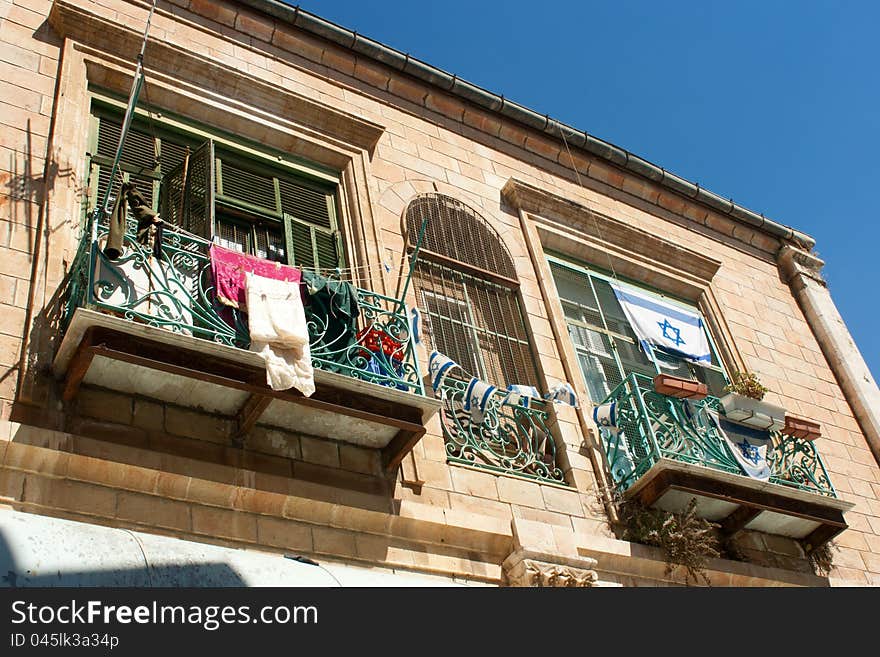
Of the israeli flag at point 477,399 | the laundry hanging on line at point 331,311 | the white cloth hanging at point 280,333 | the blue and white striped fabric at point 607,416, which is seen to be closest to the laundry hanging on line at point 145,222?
the white cloth hanging at point 280,333

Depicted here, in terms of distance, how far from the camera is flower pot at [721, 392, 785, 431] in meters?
11.0

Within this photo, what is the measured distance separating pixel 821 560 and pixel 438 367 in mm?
4866

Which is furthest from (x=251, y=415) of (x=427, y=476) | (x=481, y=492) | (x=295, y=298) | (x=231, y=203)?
(x=231, y=203)

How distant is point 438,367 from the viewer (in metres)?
9.85

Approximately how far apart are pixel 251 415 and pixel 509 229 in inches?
211

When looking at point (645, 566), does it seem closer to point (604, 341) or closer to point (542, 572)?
point (542, 572)

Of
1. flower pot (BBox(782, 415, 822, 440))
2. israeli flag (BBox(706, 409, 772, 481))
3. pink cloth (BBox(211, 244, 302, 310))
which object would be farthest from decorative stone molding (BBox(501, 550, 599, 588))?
flower pot (BBox(782, 415, 822, 440))

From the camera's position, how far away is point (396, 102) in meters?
12.7

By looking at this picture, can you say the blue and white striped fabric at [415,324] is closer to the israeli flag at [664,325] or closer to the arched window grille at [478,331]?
the arched window grille at [478,331]

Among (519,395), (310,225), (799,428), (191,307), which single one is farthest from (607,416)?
(191,307)

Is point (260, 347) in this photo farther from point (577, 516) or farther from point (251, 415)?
point (577, 516)

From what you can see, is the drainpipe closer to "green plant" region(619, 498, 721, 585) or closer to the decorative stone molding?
"green plant" region(619, 498, 721, 585)
